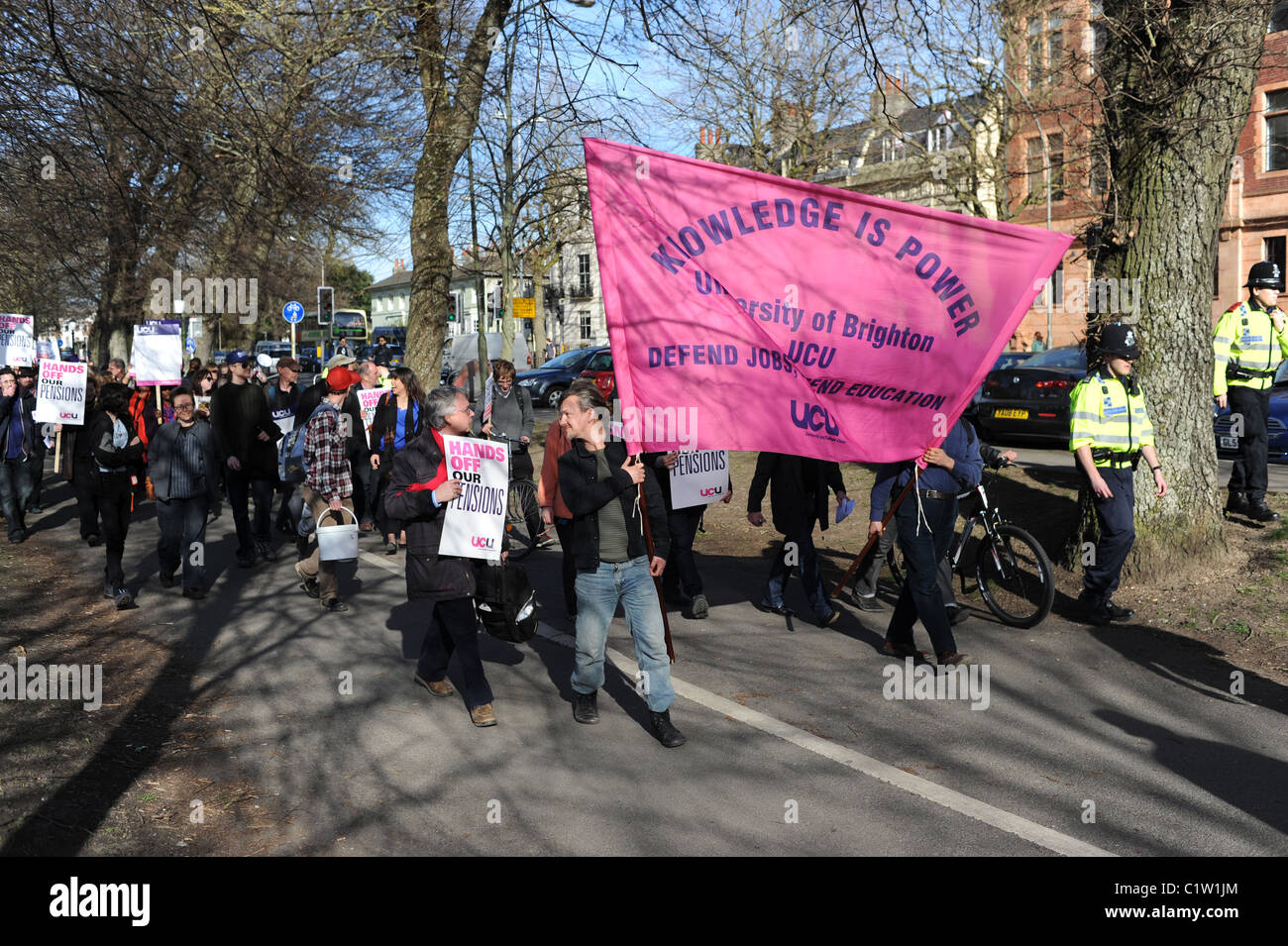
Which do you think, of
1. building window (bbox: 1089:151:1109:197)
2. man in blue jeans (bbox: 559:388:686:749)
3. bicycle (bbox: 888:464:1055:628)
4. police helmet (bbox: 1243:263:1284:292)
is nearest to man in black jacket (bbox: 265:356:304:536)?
man in blue jeans (bbox: 559:388:686:749)

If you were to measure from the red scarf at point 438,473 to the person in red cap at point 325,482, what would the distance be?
3.00m

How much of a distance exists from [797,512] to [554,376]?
25.8m

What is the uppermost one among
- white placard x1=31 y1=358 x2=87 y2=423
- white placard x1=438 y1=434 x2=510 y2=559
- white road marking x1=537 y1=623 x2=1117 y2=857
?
white placard x1=31 y1=358 x2=87 y2=423

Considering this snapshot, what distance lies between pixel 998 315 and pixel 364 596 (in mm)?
5455

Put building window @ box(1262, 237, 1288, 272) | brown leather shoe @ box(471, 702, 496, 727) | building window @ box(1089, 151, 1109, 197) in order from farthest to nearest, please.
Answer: building window @ box(1262, 237, 1288, 272), building window @ box(1089, 151, 1109, 197), brown leather shoe @ box(471, 702, 496, 727)

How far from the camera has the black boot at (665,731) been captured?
18.8 ft

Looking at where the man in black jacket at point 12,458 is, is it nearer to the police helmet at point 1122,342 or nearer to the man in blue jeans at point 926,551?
the man in blue jeans at point 926,551

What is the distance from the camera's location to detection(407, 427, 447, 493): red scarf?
6.09m

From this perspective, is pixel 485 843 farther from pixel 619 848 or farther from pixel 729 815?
pixel 729 815

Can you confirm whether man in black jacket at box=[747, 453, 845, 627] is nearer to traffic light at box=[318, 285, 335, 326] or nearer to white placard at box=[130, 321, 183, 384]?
white placard at box=[130, 321, 183, 384]

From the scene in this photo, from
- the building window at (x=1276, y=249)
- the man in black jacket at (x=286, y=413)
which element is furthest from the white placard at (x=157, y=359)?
the building window at (x=1276, y=249)

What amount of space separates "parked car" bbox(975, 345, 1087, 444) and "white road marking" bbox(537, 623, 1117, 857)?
12.9 metres
